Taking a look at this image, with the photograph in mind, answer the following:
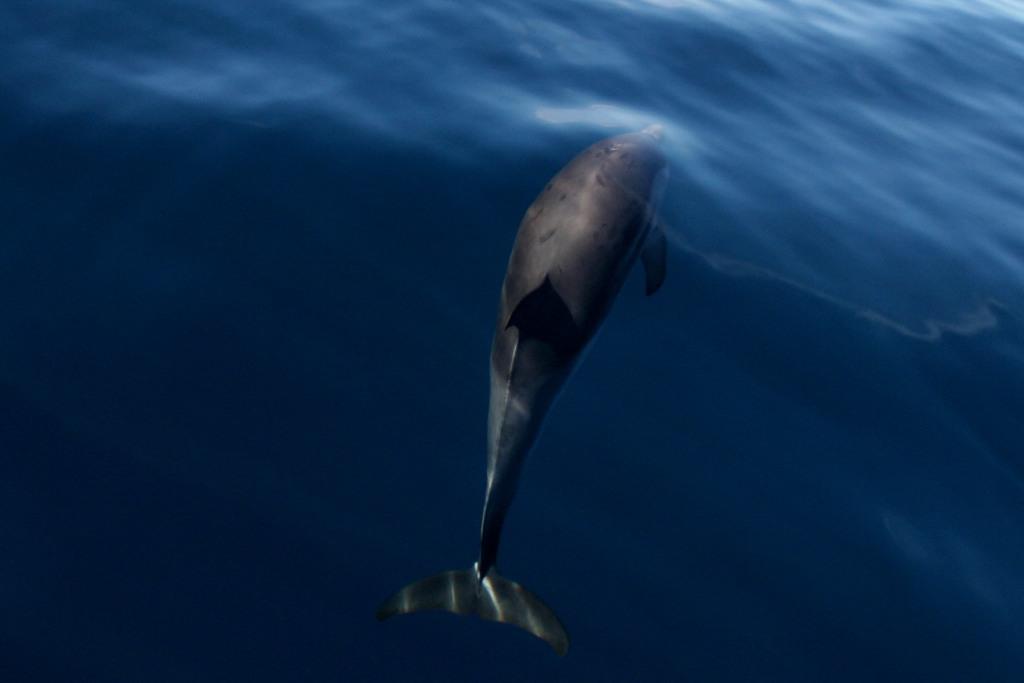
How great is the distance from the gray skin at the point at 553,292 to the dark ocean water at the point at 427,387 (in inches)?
16.0

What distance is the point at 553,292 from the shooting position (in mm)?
5113

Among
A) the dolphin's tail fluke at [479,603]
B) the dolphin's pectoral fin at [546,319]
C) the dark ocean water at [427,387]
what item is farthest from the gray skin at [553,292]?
the dark ocean water at [427,387]

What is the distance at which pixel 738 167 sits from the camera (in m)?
8.44

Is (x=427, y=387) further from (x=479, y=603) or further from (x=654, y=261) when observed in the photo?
(x=654, y=261)

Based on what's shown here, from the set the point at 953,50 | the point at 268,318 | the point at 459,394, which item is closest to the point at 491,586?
the point at 459,394

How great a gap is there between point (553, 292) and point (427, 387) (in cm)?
119

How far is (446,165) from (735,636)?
4756 mm

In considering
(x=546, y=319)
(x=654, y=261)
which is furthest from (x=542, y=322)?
(x=654, y=261)

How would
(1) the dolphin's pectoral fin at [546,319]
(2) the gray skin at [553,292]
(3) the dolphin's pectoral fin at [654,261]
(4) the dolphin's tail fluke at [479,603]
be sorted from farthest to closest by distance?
1. (3) the dolphin's pectoral fin at [654,261]
2. (1) the dolphin's pectoral fin at [546,319]
3. (2) the gray skin at [553,292]
4. (4) the dolphin's tail fluke at [479,603]

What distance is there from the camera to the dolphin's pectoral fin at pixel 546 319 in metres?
5.00

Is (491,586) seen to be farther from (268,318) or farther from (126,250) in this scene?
(126,250)

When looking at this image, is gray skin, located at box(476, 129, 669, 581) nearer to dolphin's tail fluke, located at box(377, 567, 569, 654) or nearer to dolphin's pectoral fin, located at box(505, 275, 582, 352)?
dolphin's pectoral fin, located at box(505, 275, 582, 352)

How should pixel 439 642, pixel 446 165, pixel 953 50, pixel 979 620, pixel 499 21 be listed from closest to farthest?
pixel 439 642, pixel 979 620, pixel 446 165, pixel 499 21, pixel 953 50

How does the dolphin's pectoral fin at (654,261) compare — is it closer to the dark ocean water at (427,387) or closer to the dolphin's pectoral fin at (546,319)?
the dark ocean water at (427,387)
